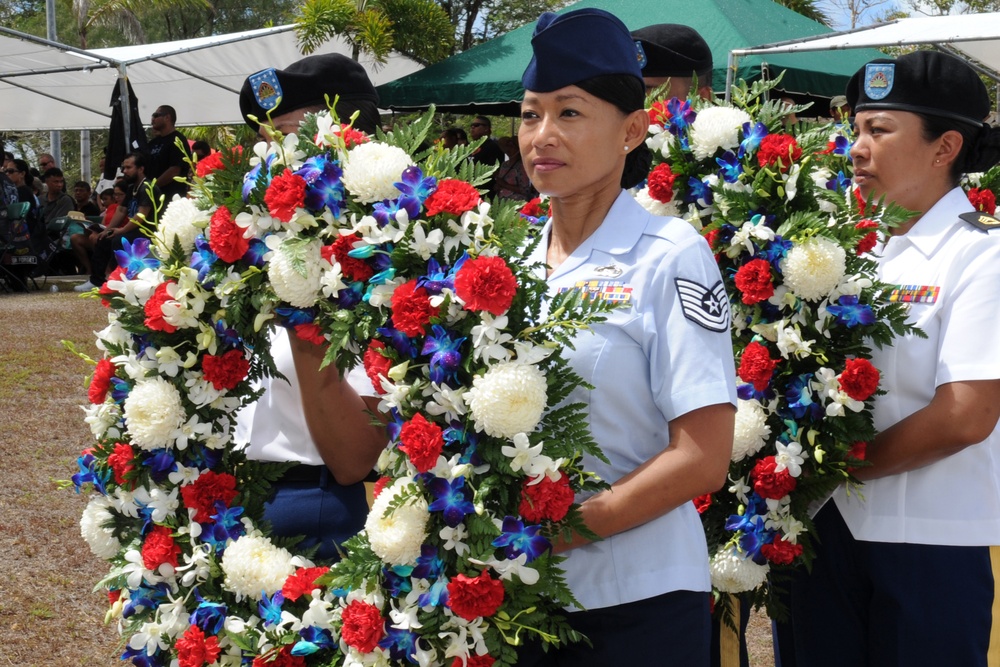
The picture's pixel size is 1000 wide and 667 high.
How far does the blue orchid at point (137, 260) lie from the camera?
101 inches

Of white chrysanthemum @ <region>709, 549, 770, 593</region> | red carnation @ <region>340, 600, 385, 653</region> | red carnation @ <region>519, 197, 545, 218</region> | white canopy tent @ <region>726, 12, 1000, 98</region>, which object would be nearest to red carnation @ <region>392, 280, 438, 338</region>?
red carnation @ <region>340, 600, 385, 653</region>

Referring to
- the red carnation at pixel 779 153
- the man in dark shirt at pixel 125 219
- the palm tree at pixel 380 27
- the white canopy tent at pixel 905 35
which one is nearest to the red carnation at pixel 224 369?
the red carnation at pixel 779 153

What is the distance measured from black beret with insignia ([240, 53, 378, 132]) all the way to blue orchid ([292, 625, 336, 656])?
46.6 inches

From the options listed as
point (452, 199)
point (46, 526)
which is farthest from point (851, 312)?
point (46, 526)

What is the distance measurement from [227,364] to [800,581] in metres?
1.62

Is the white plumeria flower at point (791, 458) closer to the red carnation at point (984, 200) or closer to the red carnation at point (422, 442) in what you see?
the red carnation at point (984, 200)

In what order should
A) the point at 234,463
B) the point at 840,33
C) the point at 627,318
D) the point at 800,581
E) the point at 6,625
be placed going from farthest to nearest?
the point at 840,33 < the point at 6,625 < the point at 800,581 < the point at 234,463 < the point at 627,318

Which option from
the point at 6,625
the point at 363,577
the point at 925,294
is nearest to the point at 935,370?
the point at 925,294

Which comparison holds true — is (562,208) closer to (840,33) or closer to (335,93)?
(335,93)

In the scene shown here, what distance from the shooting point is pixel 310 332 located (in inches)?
89.3

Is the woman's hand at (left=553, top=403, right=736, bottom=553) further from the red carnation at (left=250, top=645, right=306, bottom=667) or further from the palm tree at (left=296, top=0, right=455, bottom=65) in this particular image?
the palm tree at (left=296, top=0, right=455, bottom=65)

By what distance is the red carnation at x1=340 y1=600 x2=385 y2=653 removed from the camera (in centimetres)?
203

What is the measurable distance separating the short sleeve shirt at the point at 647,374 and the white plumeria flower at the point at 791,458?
2.96 ft

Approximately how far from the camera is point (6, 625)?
4.73 m
